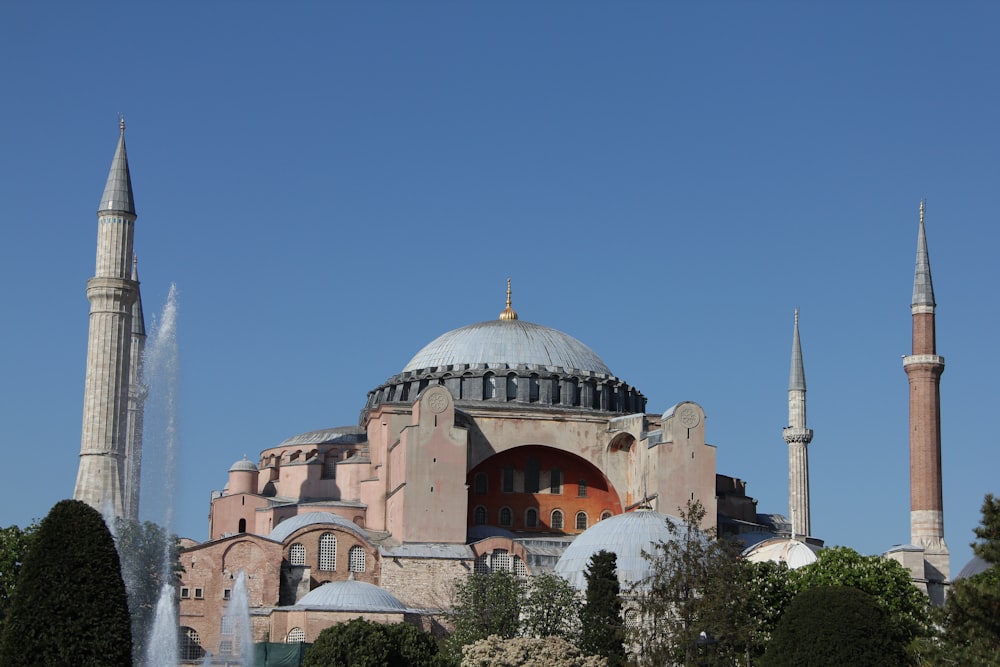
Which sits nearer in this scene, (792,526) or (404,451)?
(404,451)

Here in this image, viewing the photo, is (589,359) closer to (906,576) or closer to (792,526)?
(792,526)

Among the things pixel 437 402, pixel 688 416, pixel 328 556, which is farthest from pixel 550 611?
pixel 688 416

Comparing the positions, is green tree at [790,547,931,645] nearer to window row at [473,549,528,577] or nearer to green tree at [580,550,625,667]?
green tree at [580,550,625,667]

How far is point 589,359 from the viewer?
44.3m

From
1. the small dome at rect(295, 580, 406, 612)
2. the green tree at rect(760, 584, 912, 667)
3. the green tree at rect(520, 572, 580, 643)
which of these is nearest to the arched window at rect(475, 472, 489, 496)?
the small dome at rect(295, 580, 406, 612)

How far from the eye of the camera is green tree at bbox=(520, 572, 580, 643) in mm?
30969

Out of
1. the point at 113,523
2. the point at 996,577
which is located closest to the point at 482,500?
the point at 113,523

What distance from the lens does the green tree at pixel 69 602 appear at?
18.4 metres

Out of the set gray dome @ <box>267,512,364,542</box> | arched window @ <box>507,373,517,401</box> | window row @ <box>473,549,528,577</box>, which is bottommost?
window row @ <box>473,549,528,577</box>

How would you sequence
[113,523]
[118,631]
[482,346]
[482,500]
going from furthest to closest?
[482,346]
[482,500]
[113,523]
[118,631]

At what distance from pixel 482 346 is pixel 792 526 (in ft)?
34.3

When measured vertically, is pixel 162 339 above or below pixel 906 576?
above

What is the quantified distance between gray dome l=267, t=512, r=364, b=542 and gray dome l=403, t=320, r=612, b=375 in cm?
641

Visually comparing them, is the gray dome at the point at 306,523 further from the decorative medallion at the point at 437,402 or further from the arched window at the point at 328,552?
the decorative medallion at the point at 437,402
